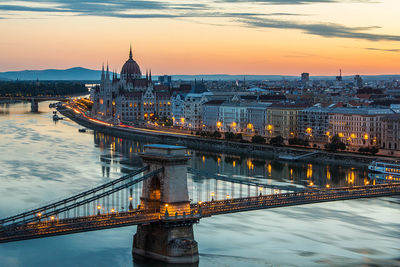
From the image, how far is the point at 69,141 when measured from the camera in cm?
6488

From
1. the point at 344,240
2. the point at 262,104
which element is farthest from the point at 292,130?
the point at 344,240

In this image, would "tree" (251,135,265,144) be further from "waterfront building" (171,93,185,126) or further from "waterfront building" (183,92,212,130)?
"waterfront building" (171,93,185,126)

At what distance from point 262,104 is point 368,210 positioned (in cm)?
3984

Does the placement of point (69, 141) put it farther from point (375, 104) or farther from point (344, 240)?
point (344, 240)

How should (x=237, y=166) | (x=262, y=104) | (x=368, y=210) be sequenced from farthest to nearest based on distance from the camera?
(x=262, y=104) < (x=237, y=166) < (x=368, y=210)

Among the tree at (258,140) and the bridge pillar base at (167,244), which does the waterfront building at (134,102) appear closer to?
the tree at (258,140)

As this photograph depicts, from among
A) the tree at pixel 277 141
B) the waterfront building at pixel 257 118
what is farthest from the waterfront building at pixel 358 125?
the waterfront building at pixel 257 118

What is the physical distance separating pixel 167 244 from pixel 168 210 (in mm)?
977

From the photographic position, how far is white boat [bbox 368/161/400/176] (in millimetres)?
43281

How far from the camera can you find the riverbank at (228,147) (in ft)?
164

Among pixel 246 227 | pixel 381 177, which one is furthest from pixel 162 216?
pixel 381 177

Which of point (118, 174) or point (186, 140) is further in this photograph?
point (186, 140)

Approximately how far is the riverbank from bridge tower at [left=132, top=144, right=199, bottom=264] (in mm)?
26350

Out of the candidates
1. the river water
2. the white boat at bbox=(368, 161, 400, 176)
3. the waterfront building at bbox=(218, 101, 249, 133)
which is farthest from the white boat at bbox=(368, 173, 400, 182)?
the waterfront building at bbox=(218, 101, 249, 133)
